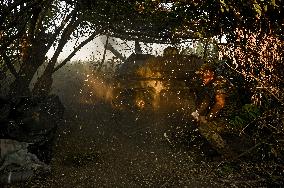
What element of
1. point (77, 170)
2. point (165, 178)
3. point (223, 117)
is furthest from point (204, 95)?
point (77, 170)

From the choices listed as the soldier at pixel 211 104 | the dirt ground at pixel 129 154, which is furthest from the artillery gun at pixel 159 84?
the soldier at pixel 211 104

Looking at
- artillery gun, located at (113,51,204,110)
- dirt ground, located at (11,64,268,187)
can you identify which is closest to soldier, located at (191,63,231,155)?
dirt ground, located at (11,64,268,187)

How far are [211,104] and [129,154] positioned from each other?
327 centimetres

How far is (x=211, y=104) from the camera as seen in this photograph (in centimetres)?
1102

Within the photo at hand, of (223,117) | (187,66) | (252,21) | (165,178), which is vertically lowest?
(165,178)

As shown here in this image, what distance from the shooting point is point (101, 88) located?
57.2 feet

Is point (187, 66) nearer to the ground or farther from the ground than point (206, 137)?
farther from the ground

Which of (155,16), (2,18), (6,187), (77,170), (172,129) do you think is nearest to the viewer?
(6,187)

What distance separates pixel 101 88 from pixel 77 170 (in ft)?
30.9

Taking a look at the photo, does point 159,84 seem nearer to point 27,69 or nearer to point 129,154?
point 129,154

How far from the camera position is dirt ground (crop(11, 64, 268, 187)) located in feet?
25.1

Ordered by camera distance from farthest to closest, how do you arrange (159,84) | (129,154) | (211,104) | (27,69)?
(159,84)
(211,104)
(27,69)
(129,154)

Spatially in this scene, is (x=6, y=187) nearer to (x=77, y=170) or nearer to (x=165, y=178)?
(x=77, y=170)

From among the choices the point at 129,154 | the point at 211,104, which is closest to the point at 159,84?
the point at 211,104
